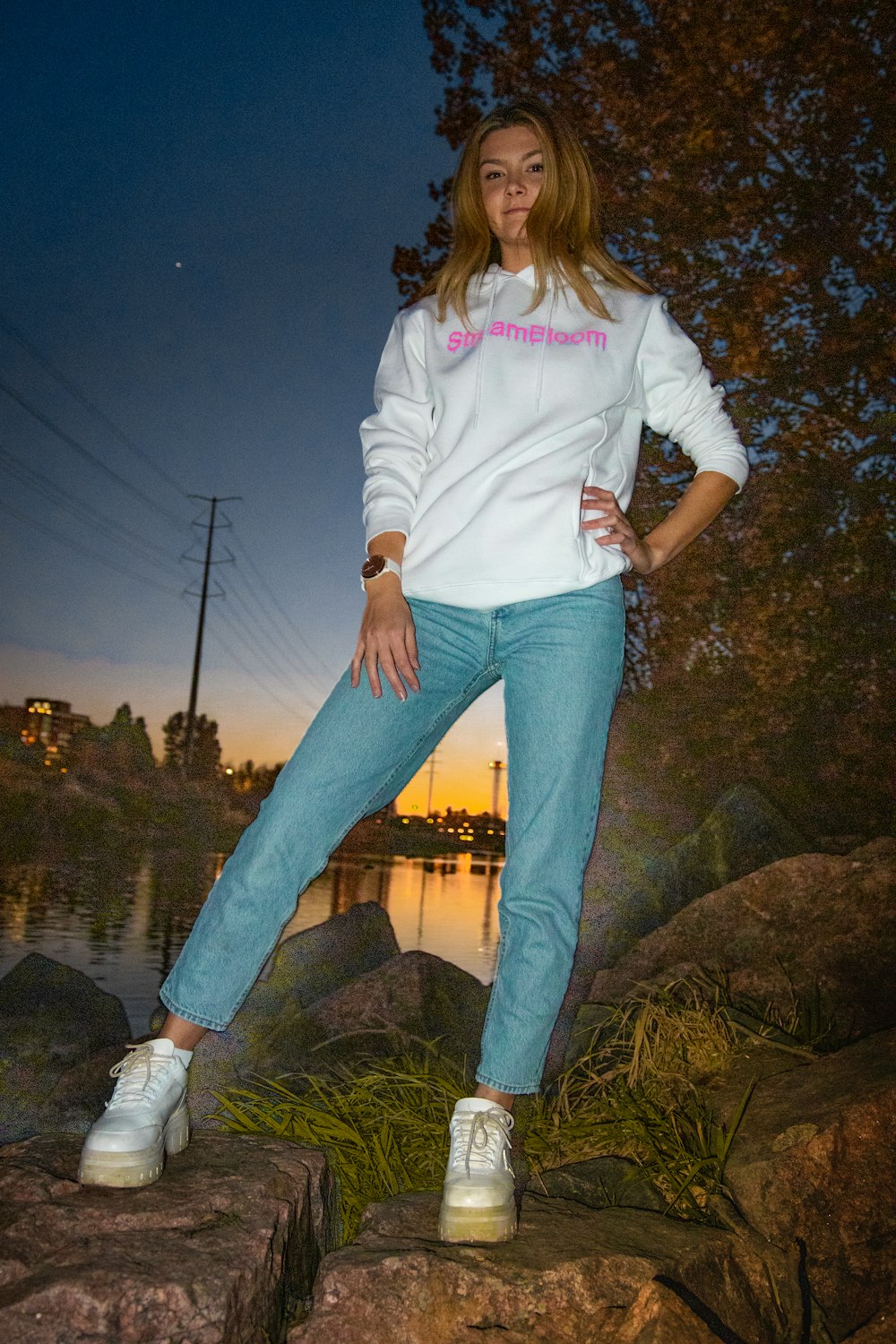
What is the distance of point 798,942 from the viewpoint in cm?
326

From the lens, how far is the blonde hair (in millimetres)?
2023

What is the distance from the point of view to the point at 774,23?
15.3 ft

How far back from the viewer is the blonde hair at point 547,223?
202cm

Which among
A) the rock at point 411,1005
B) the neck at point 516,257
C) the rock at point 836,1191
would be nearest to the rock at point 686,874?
the rock at point 411,1005

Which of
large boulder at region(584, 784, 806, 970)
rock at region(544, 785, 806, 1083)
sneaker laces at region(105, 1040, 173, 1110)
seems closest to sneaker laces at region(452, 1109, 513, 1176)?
sneaker laces at region(105, 1040, 173, 1110)

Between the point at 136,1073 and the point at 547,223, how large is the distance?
1.72 m

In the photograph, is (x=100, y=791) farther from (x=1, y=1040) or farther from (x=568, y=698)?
(x=568, y=698)

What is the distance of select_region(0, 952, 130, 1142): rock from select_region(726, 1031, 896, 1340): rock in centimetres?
319

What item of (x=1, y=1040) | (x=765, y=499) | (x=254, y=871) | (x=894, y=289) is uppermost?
(x=894, y=289)

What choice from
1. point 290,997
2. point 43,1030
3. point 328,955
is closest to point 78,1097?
point 43,1030

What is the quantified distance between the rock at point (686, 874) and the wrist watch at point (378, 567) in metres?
2.79

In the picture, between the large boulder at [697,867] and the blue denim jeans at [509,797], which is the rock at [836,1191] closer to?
the blue denim jeans at [509,797]

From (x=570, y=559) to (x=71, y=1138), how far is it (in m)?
Result: 1.35

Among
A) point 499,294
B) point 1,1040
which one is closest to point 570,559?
point 499,294
